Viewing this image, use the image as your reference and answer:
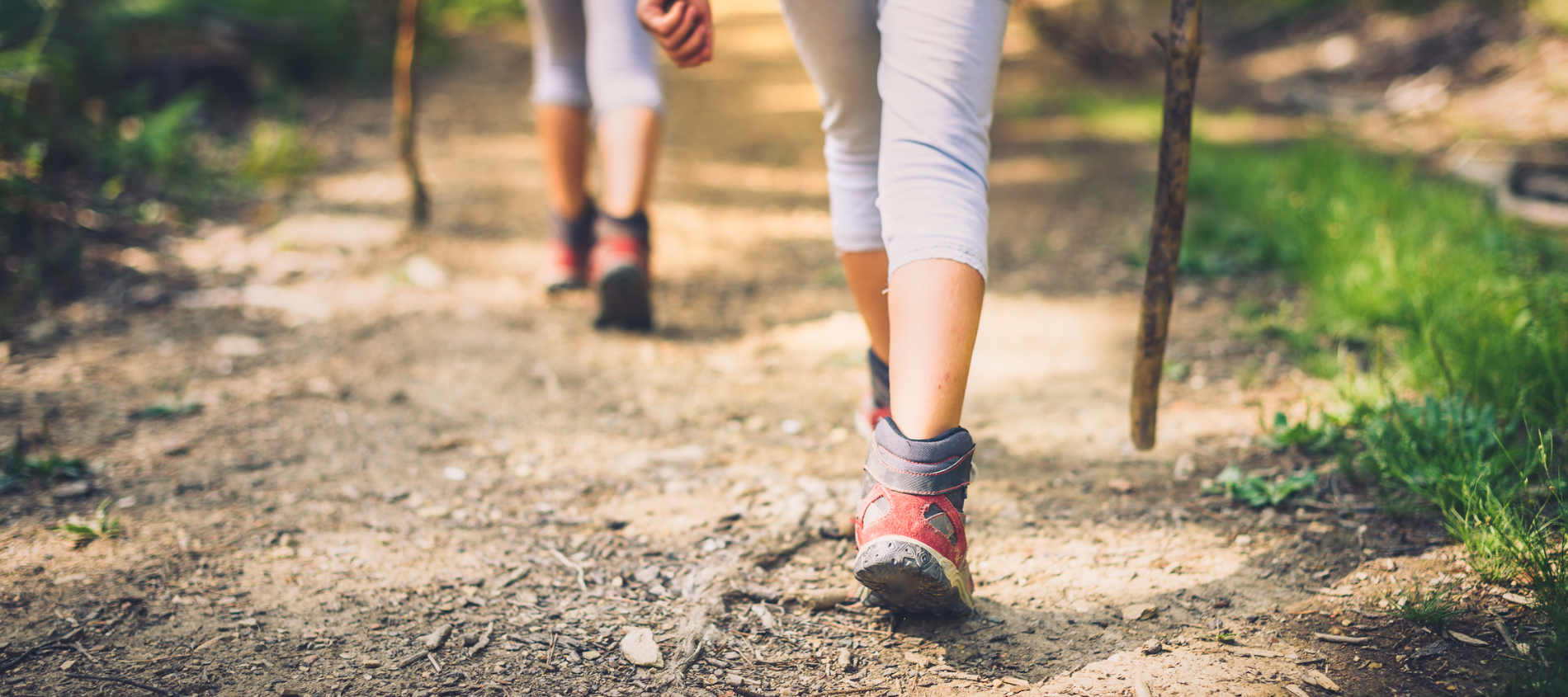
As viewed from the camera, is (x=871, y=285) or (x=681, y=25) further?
(x=871, y=285)

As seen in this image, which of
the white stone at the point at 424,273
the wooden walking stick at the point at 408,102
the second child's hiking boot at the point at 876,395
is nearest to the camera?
the second child's hiking boot at the point at 876,395

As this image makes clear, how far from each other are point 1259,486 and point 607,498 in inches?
48.5

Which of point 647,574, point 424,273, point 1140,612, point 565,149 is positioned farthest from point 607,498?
point 424,273

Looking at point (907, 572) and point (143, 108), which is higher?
point (143, 108)

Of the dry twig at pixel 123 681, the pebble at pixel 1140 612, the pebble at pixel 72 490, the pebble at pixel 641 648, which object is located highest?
the dry twig at pixel 123 681

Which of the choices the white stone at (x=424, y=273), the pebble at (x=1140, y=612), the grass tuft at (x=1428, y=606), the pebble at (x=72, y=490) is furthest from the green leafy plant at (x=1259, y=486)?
the white stone at (x=424, y=273)

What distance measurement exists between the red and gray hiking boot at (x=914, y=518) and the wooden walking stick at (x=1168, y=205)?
51cm

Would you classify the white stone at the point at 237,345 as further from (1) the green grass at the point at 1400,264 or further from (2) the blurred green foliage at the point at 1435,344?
(1) the green grass at the point at 1400,264

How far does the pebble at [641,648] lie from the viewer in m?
1.27

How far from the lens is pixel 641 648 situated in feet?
4.26

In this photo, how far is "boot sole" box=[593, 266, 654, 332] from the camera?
95.1 inches

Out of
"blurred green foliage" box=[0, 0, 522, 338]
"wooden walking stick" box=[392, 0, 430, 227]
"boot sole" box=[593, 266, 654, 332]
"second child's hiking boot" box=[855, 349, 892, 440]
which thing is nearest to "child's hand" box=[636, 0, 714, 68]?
"second child's hiking boot" box=[855, 349, 892, 440]

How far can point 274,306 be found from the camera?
2721 mm

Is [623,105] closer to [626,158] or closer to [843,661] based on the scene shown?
[626,158]
